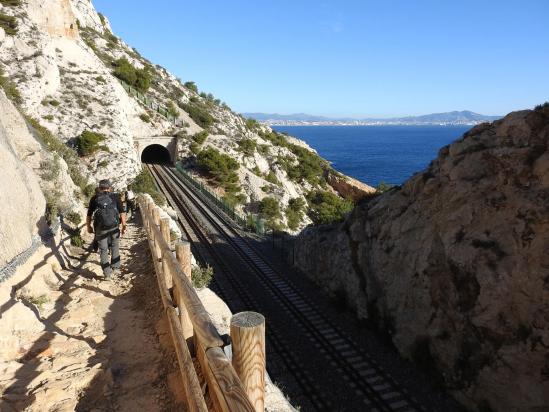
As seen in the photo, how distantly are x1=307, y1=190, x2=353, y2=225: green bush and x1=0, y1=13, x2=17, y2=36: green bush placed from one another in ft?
123

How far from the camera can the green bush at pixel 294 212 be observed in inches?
1732

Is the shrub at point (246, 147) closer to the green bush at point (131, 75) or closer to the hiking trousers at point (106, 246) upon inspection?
the green bush at point (131, 75)

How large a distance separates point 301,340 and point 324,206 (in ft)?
127

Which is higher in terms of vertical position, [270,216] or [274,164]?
[274,164]

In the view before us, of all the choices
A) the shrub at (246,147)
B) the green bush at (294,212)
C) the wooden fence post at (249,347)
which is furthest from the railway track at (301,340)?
the shrub at (246,147)

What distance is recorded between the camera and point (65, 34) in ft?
151

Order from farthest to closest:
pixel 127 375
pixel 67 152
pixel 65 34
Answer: pixel 65 34 → pixel 67 152 → pixel 127 375

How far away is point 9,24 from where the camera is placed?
126 feet

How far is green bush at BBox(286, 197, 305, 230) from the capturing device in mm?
43981

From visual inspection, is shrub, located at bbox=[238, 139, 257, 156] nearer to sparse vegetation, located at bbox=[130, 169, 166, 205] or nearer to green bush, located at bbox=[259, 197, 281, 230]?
green bush, located at bbox=[259, 197, 281, 230]

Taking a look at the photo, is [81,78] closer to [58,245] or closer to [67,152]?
[67,152]

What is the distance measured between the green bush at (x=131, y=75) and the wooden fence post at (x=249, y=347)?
195 ft

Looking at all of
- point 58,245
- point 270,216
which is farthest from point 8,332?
point 270,216

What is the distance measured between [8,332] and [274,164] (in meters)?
51.3
